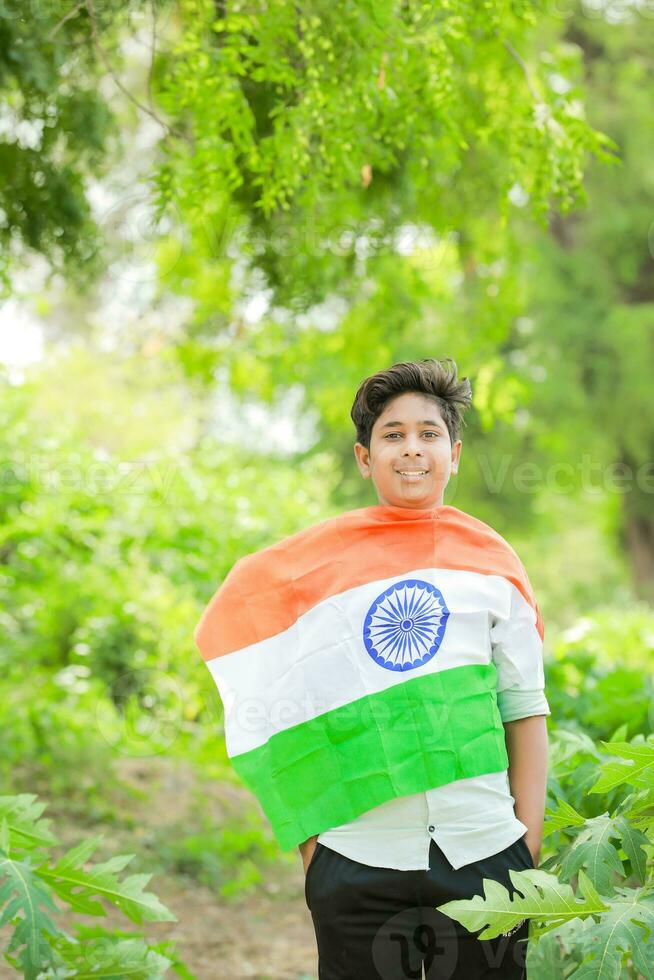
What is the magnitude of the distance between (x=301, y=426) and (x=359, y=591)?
43.0 feet

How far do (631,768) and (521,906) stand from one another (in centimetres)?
38

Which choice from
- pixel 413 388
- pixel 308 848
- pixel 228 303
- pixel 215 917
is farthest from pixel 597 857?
pixel 228 303

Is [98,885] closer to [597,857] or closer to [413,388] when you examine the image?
[597,857]

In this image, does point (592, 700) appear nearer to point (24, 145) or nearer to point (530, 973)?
point (530, 973)

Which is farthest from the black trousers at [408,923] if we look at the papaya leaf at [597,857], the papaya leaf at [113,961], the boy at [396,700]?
the papaya leaf at [113,961]

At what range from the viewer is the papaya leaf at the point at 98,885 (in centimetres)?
255

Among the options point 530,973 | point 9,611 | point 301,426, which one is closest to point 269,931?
point 9,611

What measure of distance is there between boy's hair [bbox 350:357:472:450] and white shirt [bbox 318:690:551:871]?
0.75 meters

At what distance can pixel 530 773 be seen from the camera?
2.12 meters

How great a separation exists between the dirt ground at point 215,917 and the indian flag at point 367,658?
2198 millimetres

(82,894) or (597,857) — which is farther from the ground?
(597,857)

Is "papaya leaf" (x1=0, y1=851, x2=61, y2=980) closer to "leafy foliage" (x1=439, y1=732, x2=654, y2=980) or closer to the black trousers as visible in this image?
the black trousers

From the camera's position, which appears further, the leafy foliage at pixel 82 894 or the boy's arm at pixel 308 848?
the leafy foliage at pixel 82 894

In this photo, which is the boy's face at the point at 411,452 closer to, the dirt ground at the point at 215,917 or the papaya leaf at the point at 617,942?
the papaya leaf at the point at 617,942
